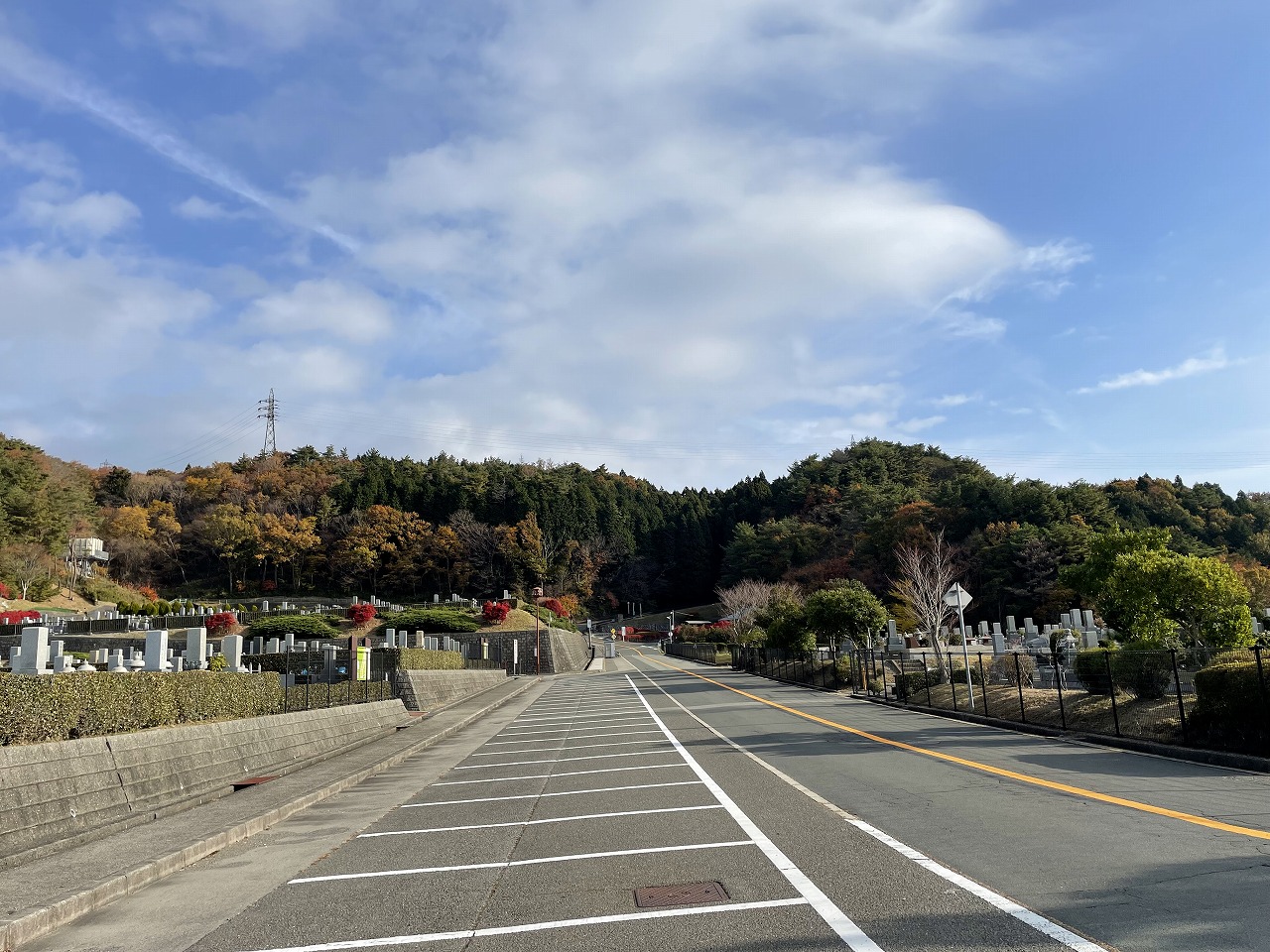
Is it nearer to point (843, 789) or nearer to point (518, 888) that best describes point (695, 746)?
point (843, 789)

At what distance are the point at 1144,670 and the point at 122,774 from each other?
17157 mm

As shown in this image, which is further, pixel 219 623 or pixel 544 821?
pixel 219 623

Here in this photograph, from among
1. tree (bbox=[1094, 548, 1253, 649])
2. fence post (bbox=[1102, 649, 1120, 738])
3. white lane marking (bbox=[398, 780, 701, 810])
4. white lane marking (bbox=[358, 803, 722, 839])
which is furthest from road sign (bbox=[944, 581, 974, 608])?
white lane marking (bbox=[358, 803, 722, 839])

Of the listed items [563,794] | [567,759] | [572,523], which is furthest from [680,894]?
[572,523]

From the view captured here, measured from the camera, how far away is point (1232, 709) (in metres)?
12.9

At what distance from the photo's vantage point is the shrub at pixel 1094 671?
17969 millimetres

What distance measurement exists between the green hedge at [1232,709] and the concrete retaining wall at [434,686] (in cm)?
2261

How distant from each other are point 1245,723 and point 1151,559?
294 inches

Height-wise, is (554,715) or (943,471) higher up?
(943,471)

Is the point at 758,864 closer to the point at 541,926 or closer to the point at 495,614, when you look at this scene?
the point at 541,926

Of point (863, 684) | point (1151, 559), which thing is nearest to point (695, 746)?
point (1151, 559)

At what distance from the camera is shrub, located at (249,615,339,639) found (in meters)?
51.1

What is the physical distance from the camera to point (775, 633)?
48.2 meters

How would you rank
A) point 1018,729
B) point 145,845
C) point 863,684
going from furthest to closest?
point 863,684
point 1018,729
point 145,845
